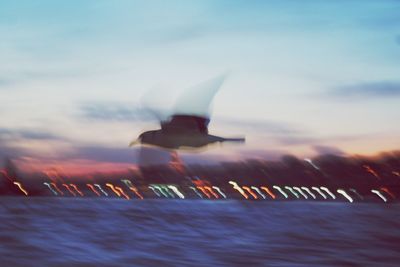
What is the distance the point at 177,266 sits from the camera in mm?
15828

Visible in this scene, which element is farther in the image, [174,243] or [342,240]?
[342,240]

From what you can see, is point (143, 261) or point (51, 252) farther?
point (51, 252)

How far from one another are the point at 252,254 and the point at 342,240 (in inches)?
261

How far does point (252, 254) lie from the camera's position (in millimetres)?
18516

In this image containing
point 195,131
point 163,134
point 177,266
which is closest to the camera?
point 177,266

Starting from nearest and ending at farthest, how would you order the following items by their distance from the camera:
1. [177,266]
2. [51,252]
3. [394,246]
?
1. [177,266]
2. [51,252]
3. [394,246]

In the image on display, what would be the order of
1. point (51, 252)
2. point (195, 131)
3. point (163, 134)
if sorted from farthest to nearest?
point (163, 134)
point (195, 131)
point (51, 252)

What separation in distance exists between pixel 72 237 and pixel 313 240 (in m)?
6.96

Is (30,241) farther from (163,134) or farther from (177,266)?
(163,134)

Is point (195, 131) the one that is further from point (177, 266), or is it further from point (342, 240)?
point (177, 266)

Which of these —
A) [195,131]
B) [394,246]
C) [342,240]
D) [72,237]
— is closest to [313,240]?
[342,240]

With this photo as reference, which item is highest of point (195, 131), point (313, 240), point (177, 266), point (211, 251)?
point (195, 131)

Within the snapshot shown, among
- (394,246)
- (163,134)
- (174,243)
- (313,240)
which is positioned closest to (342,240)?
(313,240)

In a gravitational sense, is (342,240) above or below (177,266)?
above
